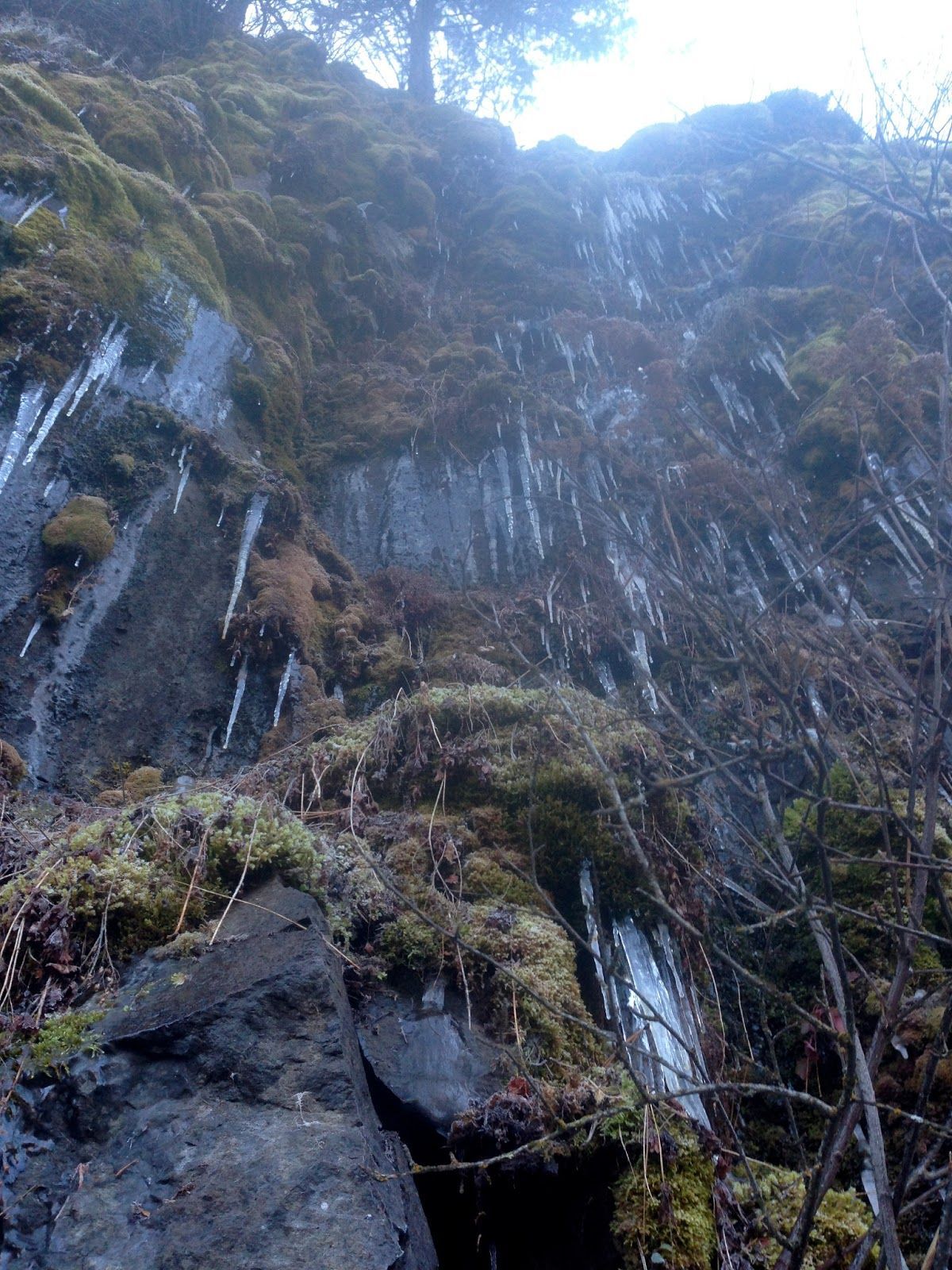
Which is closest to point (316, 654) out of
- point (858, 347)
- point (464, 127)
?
point (858, 347)

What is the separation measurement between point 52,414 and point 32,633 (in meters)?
2.32

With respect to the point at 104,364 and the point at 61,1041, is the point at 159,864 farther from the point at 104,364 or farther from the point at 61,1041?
the point at 104,364

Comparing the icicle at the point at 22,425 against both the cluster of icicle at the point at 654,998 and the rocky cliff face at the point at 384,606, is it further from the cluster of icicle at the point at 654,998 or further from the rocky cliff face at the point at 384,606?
the cluster of icicle at the point at 654,998

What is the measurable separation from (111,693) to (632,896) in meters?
4.79

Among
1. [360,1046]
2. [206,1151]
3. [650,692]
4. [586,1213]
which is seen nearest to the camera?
[206,1151]

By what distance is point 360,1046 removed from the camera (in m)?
3.83

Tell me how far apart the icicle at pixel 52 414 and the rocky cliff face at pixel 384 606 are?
41mm

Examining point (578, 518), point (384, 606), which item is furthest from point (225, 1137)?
point (578, 518)

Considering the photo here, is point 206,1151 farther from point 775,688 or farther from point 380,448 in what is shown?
point 380,448

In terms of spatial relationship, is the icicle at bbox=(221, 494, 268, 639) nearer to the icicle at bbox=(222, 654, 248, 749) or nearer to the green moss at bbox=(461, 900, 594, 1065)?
the icicle at bbox=(222, 654, 248, 749)

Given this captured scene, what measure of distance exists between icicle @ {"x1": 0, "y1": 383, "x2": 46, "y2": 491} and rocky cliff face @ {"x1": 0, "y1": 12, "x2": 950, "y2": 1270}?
59 mm

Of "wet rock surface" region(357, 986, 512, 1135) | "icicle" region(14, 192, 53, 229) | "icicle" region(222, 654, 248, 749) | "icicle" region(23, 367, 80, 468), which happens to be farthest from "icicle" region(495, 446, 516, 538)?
"wet rock surface" region(357, 986, 512, 1135)

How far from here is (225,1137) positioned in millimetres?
3057

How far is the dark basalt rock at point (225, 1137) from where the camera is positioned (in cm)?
273
